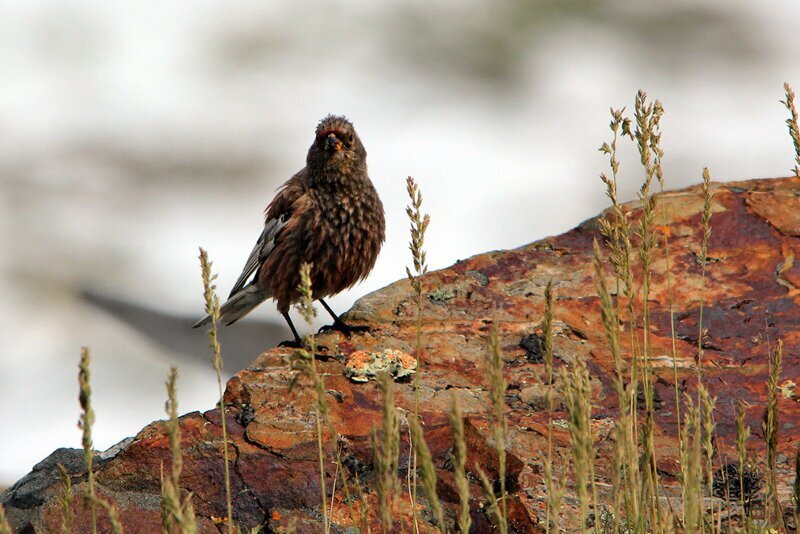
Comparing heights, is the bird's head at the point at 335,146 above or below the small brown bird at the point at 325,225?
above

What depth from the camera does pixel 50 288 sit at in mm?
14961

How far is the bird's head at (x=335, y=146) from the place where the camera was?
6.13 meters

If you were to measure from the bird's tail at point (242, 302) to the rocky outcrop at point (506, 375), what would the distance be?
2032mm

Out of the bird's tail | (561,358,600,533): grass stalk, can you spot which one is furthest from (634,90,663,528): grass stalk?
the bird's tail

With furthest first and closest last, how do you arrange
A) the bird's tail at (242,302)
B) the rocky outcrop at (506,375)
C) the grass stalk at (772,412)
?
the bird's tail at (242,302) → the rocky outcrop at (506,375) → the grass stalk at (772,412)

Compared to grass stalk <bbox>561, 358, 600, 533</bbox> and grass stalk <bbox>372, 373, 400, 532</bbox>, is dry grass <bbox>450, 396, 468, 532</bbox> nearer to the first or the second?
grass stalk <bbox>372, 373, 400, 532</bbox>

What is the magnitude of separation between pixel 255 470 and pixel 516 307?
1638 millimetres

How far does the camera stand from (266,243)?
628 centimetres

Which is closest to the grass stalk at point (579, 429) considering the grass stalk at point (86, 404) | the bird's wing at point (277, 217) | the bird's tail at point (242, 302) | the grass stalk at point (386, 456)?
the grass stalk at point (386, 456)

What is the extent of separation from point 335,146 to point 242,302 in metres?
1.28

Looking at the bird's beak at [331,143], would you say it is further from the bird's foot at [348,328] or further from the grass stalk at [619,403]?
the grass stalk at [619,403]

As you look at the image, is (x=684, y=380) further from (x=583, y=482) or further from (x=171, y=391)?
(x=171, y=391)

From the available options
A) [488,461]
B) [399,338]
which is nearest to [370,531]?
[488,461]

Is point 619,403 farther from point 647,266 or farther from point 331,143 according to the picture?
point 331,143
